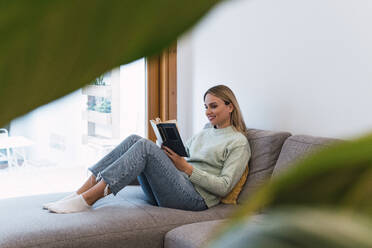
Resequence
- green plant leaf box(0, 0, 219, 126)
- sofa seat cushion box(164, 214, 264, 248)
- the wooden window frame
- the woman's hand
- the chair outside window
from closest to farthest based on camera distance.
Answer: green plant leaf box(0, 0, 219, 126), sofa seat cushion box(164, 214, 264, 248), the woman's hand, the chair outside window, the wooden window frame

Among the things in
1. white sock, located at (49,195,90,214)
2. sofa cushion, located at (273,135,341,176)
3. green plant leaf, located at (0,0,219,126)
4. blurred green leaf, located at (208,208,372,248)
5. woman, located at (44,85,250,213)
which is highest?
green plant leaf, located at (0,0,219,126)

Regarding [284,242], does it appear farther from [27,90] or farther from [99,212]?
[99,212]

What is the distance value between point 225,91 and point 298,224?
3.18 meters

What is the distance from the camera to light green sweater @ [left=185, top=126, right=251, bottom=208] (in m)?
2.93

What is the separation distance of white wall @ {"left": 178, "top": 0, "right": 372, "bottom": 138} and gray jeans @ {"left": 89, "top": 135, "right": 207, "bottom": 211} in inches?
31.2

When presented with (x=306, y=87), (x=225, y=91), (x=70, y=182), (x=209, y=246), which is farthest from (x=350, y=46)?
(x=209, y=246)

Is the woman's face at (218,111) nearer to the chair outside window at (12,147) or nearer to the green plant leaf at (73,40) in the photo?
the chair outside window at (12,147)

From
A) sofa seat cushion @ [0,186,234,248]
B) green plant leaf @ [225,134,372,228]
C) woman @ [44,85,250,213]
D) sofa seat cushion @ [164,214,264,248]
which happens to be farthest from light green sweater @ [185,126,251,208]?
green plant leaf @ [225,134,372,228]

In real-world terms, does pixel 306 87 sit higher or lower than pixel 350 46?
lower

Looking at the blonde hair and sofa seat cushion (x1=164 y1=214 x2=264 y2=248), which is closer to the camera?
sofa seat cushion (x1=164 y1=214 x2=264 y2=248)

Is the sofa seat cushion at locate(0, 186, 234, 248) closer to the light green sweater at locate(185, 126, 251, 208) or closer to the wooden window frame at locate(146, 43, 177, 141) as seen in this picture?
the light green sweater at locate(185, 126, 251, 208)

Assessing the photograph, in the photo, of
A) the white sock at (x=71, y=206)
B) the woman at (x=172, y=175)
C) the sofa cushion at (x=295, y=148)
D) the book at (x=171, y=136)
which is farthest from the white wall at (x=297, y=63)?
the white sock at (x=71, y=206)

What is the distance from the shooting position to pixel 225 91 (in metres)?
3.26

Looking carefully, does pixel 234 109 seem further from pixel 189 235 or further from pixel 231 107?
pixel 189 235
